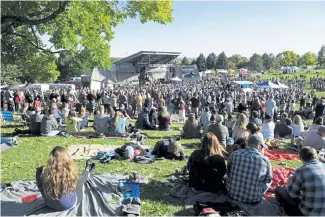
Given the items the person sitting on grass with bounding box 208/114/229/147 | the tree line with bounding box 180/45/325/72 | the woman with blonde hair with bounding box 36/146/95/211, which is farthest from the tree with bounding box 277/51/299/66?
the woman with blonde hair with bounding box 36/146/95/211

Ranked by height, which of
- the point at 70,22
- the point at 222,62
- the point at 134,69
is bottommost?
the point at 70,22

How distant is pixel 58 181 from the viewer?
14.4ft

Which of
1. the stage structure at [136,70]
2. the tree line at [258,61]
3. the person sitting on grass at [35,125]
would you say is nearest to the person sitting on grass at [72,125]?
the person sitting on grass at [35,125]

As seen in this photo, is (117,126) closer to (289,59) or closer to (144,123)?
(144,123)

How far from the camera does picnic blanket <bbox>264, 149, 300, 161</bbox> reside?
8848mm

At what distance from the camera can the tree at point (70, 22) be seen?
30.2 ft

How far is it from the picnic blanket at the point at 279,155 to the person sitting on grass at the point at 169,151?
106 inches

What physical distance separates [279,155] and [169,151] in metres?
3.38

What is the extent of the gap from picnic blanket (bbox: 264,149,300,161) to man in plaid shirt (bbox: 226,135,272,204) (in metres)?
3.86

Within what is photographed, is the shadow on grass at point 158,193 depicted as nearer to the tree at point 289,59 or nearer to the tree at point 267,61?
Answer: the tree at point 289,59

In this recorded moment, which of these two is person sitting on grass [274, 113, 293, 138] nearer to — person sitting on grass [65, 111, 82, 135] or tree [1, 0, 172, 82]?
tree [1, 0, 172, 82]

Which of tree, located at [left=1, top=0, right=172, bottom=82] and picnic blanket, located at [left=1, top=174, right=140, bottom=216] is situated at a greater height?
tree, located at [left=1, top=0, right=172, bottom=82]

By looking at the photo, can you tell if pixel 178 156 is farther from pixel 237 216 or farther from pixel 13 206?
pixel 13 206

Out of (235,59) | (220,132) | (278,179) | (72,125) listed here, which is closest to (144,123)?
(72,125)
